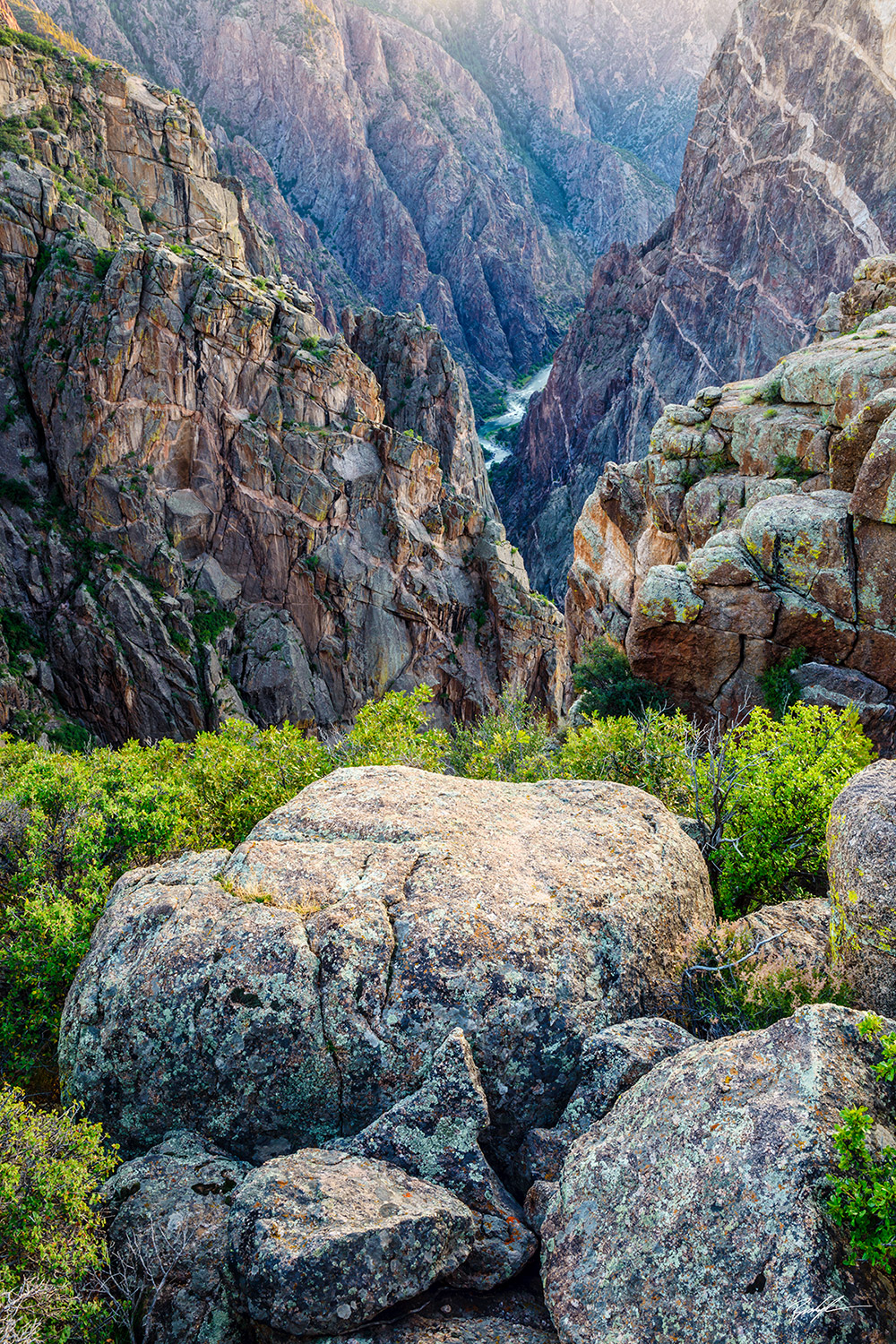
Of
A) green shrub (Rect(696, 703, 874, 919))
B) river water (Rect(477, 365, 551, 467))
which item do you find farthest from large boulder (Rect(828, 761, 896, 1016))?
river water (Rect(477, 365, 551, 467))

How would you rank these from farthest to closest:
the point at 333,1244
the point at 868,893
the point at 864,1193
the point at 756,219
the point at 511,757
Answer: the point at 756,219
the point at 511,757
the point at 868,893
the point at 333,1244
the point at 864,1193

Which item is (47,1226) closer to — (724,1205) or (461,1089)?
(461,1089)

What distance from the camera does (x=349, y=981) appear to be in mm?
9328

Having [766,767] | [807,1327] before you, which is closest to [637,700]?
[766,767]

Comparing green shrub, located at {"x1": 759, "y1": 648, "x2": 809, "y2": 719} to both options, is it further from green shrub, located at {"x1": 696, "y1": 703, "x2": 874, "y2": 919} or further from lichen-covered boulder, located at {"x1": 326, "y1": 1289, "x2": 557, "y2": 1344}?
lichen-covered boulder, located at {"x1": 326, "y1": 1289, "x2": 557, "y2": 1344}

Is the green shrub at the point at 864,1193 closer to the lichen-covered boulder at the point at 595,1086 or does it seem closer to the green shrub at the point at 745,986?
the lichen-covered boulder at the point at 595,1086

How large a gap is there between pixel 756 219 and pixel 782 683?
12084 cm

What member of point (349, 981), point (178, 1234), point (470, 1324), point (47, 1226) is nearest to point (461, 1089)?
point (349, 981)

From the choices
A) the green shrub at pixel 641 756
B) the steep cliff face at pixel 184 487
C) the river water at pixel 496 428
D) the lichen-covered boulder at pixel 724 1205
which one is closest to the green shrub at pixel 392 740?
the green shrub at pixel 641 756

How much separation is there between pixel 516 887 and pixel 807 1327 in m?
5.47

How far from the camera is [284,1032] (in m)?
9.14

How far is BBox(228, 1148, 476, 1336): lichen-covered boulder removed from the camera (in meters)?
6.87

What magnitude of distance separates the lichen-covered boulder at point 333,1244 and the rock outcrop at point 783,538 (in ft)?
62.9

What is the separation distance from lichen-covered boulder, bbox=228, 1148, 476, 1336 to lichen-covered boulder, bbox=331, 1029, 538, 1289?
0.34m
